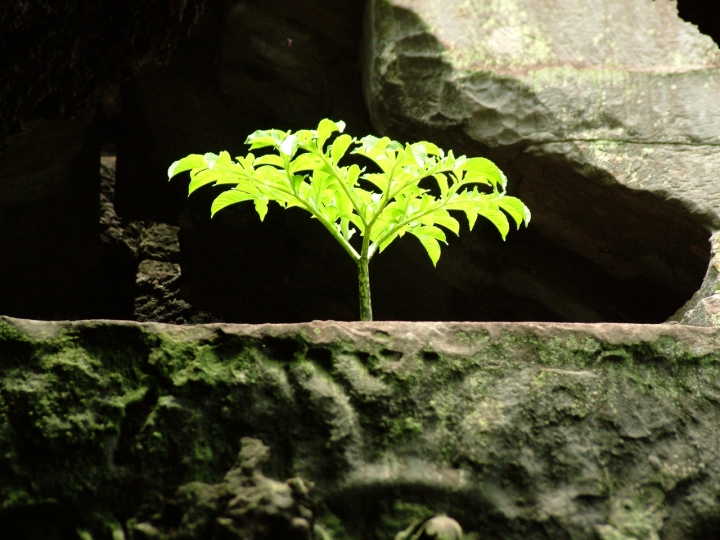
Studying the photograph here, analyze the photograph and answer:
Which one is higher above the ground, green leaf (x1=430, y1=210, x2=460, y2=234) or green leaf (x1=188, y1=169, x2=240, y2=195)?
green leaf (x1=188, y1=169, x2=240, y2=195)

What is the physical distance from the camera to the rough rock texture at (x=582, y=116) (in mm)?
2988

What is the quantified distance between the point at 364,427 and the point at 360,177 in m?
0.83

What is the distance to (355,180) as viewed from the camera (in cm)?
191

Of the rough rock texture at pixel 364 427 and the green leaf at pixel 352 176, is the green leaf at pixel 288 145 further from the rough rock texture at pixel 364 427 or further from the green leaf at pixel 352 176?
the rough rock texture at pixel 364 427

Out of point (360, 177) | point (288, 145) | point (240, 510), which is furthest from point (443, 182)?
point (240, 510)

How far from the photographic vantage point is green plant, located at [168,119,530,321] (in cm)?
177

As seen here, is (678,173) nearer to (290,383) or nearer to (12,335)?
(290,383)

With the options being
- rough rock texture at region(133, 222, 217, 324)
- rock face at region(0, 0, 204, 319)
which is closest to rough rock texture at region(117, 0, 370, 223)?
rough rock texture at region(133, 222, 217, 324)

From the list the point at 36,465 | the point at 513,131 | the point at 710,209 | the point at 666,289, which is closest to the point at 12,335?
the point at 36,465

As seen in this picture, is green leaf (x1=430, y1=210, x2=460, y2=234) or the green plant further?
green leaf (x1=430, y1=210, x2=460, y2=234)

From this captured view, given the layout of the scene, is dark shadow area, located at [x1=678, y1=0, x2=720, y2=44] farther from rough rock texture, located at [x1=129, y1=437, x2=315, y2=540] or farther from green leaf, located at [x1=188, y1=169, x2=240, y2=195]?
rough rock texture, located at [x1=129, y1=437, x2=315, y2=540]

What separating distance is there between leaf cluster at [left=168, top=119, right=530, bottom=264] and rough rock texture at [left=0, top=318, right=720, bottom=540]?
1.71ft

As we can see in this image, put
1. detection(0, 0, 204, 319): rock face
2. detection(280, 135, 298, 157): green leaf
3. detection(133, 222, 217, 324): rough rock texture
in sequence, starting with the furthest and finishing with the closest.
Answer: detection(133, 222, 217, 324): rough rock texture
detection(0, 0, 204, 319): rock face
detection(280, 135, 298, 157): green leaf

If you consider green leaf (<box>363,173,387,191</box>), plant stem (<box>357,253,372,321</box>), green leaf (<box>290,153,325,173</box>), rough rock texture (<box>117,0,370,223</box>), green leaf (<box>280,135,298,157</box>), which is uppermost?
rough rock texture (<box>117,0,370,223</box>)
